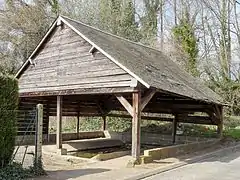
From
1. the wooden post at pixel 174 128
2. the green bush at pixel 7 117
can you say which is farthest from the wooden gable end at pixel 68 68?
the wooden post at pixel 174 128

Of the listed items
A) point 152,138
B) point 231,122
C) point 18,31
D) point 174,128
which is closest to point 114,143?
point 152,138

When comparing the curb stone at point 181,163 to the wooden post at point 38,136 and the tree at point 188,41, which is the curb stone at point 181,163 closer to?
the wooden post at point 38,136

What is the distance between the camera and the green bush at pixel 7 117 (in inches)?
341

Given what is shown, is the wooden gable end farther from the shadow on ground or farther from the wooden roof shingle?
the shadow on ground

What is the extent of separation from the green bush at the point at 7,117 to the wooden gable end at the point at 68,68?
4477mm

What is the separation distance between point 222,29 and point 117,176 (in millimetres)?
26746

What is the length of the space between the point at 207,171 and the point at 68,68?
23.0 feet

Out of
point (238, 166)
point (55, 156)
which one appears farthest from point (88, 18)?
point (238, 166)

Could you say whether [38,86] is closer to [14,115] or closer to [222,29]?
[14,115]

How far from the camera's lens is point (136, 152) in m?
11.7

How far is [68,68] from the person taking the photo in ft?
49.1

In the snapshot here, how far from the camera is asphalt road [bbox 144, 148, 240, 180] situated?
31.8ft

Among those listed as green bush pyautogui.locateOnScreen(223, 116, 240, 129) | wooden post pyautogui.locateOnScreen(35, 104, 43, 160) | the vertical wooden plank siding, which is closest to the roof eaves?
the vertical wooden plank siding

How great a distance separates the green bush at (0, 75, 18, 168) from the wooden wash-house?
4145mm
